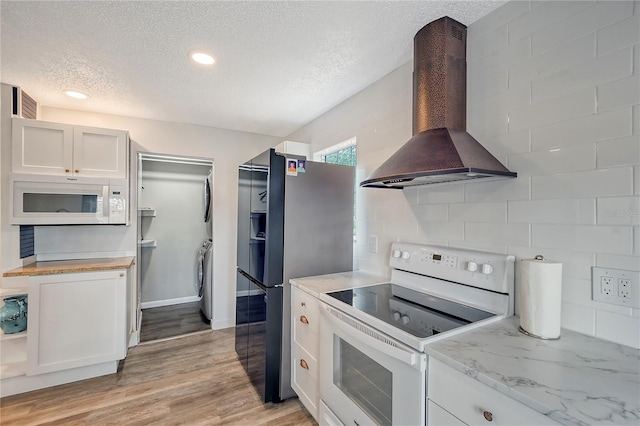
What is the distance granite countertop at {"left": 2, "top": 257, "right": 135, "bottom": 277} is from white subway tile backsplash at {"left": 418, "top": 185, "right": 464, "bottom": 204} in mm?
2499

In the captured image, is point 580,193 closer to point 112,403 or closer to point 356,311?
point 356,311

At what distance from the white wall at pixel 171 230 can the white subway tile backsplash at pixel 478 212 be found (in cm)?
385

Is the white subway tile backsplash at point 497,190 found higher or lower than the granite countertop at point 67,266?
higher

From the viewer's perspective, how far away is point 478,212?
4.98 ft

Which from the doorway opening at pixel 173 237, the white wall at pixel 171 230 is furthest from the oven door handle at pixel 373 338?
the white wall at pixel 171 230

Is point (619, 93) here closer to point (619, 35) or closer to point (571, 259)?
point (619, 35)

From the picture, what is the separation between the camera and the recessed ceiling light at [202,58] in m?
1.88

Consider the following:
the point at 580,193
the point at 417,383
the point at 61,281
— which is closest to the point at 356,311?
the point at 417,383

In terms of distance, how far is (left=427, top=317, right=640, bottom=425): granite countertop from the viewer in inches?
27.7

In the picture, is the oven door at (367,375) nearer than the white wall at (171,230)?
Yes

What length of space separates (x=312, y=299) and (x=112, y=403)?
173 centimetres

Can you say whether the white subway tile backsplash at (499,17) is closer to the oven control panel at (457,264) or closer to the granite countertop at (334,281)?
the oven control panel at (457,264)

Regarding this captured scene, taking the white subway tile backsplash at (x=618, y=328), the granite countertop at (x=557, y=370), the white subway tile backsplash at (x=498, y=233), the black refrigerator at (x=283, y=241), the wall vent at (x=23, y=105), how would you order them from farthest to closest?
the wall vent at (x=23, y=105)
the black refrigerator at (x=283, y=241)
the white subway tile backsplash at (x=498, y=233)
the white subway tile backsplash at (x=618, y=328)
the granite countertop at (x=557, y=370)

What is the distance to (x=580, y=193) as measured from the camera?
3.76 ft
